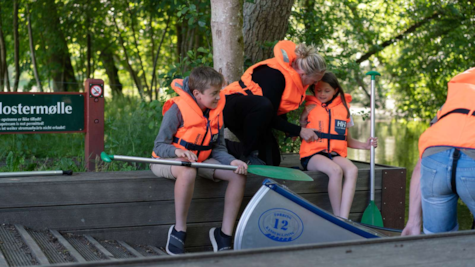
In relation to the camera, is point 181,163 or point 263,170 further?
point 263,170

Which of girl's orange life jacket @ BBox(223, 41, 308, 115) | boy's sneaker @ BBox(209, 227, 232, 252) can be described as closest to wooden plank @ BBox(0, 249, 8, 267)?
boy's sneaker @ BBox(209, 227, 232, 252)

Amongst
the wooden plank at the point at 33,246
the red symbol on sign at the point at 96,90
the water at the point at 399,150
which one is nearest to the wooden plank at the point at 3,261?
the wooden plank at the point at 33,246

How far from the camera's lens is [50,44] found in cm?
1088

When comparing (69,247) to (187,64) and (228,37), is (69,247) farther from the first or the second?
(187,64)

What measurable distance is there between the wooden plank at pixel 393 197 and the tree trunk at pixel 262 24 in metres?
1.76

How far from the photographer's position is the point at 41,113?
175 inches

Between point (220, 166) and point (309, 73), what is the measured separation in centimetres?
110

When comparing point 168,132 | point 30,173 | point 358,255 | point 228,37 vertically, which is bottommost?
point 358,255

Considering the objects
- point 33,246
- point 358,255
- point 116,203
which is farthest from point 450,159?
point 33,246

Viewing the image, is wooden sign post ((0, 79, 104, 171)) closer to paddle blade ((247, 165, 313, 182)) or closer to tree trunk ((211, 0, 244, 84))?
tree trunk ((211, 0, 244, 84))

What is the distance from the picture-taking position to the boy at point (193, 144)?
140 inches

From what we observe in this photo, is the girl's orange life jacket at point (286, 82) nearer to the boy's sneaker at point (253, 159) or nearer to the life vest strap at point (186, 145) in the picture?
the boy's sneaker at point (253, 159)

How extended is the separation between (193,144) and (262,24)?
7.49 ft

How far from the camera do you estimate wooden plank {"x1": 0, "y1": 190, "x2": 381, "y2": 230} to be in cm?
351
